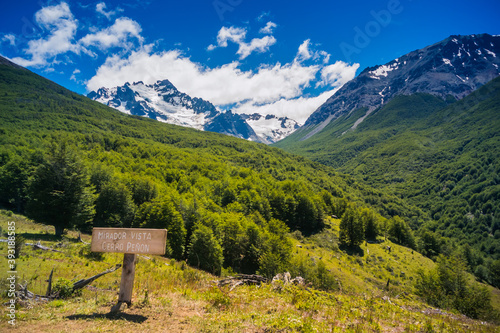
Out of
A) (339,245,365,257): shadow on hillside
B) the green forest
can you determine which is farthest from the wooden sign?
(339,245,365,257): shadow on hillside

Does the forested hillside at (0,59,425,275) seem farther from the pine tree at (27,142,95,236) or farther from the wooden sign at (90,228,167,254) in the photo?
the wooden sign at (90,228,167,254)

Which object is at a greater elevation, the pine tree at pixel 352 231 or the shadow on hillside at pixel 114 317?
the shadow on hillside at pixel 114 317

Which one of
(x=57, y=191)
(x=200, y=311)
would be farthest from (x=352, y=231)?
(x=57, y=191)

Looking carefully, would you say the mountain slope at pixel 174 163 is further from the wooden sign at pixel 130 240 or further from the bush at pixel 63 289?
the wooden sign at pixel 130 240

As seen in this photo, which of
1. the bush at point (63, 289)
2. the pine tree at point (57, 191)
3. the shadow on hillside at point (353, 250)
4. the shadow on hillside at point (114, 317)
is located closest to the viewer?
the shadow on hillside at point (114, 317)

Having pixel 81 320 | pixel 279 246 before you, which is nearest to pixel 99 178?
pixel 279 246

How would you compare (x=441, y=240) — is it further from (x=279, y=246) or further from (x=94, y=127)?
(x=94, y=127)

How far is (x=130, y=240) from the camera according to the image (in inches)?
277

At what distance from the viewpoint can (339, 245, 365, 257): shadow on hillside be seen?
182 ft

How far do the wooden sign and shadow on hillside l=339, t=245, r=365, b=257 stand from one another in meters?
59.2

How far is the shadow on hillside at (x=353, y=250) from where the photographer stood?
55612mm

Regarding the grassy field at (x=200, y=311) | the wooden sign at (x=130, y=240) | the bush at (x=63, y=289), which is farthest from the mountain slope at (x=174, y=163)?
the wooden sign at (x=130, y=240)

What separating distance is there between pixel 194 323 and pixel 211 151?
162672 millimetres

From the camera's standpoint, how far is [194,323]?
6.53 m
